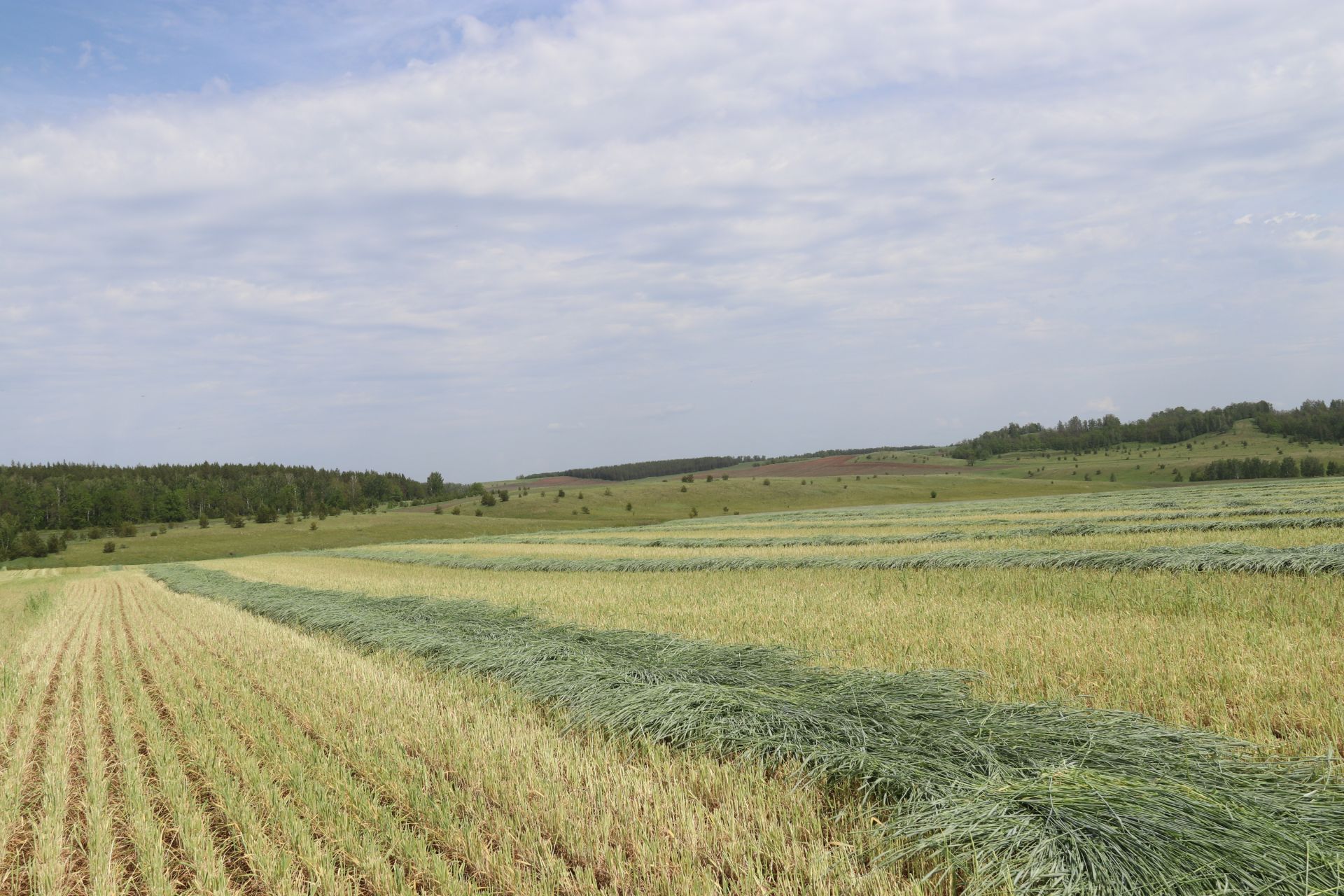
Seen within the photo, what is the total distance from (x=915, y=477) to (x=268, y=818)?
9304 centimetres

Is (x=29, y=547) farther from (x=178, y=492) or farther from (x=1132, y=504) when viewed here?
(x=1132, y=504)

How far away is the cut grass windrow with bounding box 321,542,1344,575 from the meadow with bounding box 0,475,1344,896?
0.40 ft

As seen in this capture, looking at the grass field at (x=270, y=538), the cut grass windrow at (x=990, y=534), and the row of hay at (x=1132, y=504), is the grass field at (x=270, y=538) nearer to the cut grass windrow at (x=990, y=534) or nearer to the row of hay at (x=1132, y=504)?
the row of hay at (x=1132, y=504)

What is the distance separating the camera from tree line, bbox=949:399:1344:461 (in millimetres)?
107625

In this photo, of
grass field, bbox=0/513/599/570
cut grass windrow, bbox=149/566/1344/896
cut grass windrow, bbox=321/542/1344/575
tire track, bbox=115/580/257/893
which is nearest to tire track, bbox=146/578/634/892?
tire track, bbox=115/580/257/893

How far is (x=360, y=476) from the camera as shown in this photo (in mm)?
165000

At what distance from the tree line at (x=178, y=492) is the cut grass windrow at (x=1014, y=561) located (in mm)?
83189

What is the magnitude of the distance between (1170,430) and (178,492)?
16133 centimetres

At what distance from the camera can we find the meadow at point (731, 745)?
4.00 meters

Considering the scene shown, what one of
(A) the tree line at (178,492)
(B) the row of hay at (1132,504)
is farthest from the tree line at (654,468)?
(B) the row of hay at (1132,504)

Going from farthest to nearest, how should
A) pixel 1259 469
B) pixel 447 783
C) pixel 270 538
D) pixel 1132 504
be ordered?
pixel 1259 469 < pixel 270 538 < pixel 1132 504 < pixel 447 783

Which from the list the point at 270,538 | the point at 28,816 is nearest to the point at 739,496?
the point at 270,538

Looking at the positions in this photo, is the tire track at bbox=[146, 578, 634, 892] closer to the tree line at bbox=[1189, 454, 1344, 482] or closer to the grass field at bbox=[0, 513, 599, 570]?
the grass field at bbox=[0, 513, 599, 570]

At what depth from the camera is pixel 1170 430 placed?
123812mm
